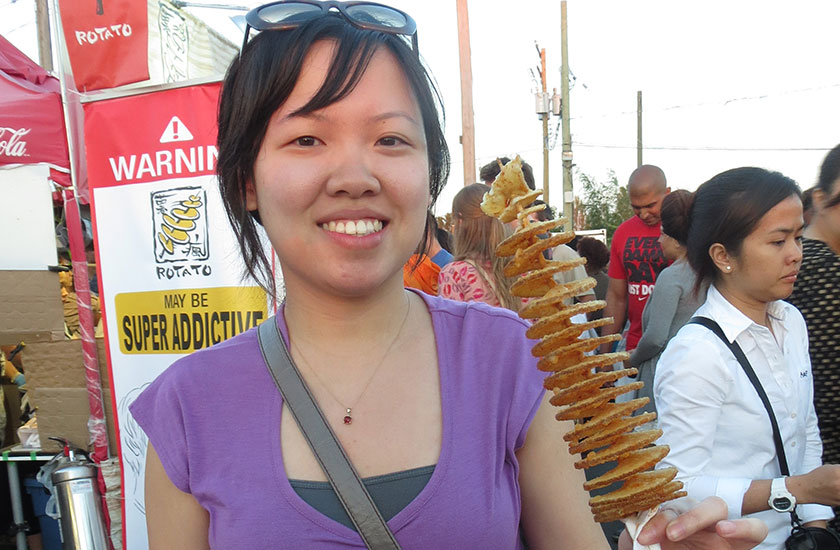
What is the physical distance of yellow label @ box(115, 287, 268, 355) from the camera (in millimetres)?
3104

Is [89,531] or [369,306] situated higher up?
[369,306]

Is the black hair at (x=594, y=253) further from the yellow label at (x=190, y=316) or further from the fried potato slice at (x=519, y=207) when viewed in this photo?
the fried potato slice at (x=519, y=207)

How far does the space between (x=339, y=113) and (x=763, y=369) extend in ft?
5.67

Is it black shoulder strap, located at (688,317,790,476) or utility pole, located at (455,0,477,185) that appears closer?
black shoulder strap, located at (688,317,790,476)

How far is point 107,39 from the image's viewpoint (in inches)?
120

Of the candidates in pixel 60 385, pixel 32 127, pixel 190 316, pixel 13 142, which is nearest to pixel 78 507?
pixel 60 385

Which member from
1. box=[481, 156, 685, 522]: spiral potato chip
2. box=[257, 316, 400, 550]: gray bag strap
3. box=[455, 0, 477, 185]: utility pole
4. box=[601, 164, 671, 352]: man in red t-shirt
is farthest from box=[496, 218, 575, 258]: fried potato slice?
box=[455, 0, 477, 185]: utility pole

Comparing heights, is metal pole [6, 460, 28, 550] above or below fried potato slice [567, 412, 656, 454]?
below

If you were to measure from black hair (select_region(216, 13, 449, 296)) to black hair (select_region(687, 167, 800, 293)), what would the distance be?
140 cm

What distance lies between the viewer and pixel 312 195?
3.67 feet

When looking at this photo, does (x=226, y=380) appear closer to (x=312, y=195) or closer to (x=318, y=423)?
(x=318, y=423)

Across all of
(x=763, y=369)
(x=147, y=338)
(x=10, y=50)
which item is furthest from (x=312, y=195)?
(x=10, y=50)

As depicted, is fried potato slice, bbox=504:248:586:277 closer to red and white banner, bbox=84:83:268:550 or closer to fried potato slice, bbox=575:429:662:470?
fried potato slice, bbox=575:429:662:470

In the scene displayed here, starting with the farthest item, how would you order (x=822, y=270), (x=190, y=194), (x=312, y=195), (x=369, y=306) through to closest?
(x=190, y=194) < (x=822, y=270) < (x=369, y=306) < (x=312, y=195)
